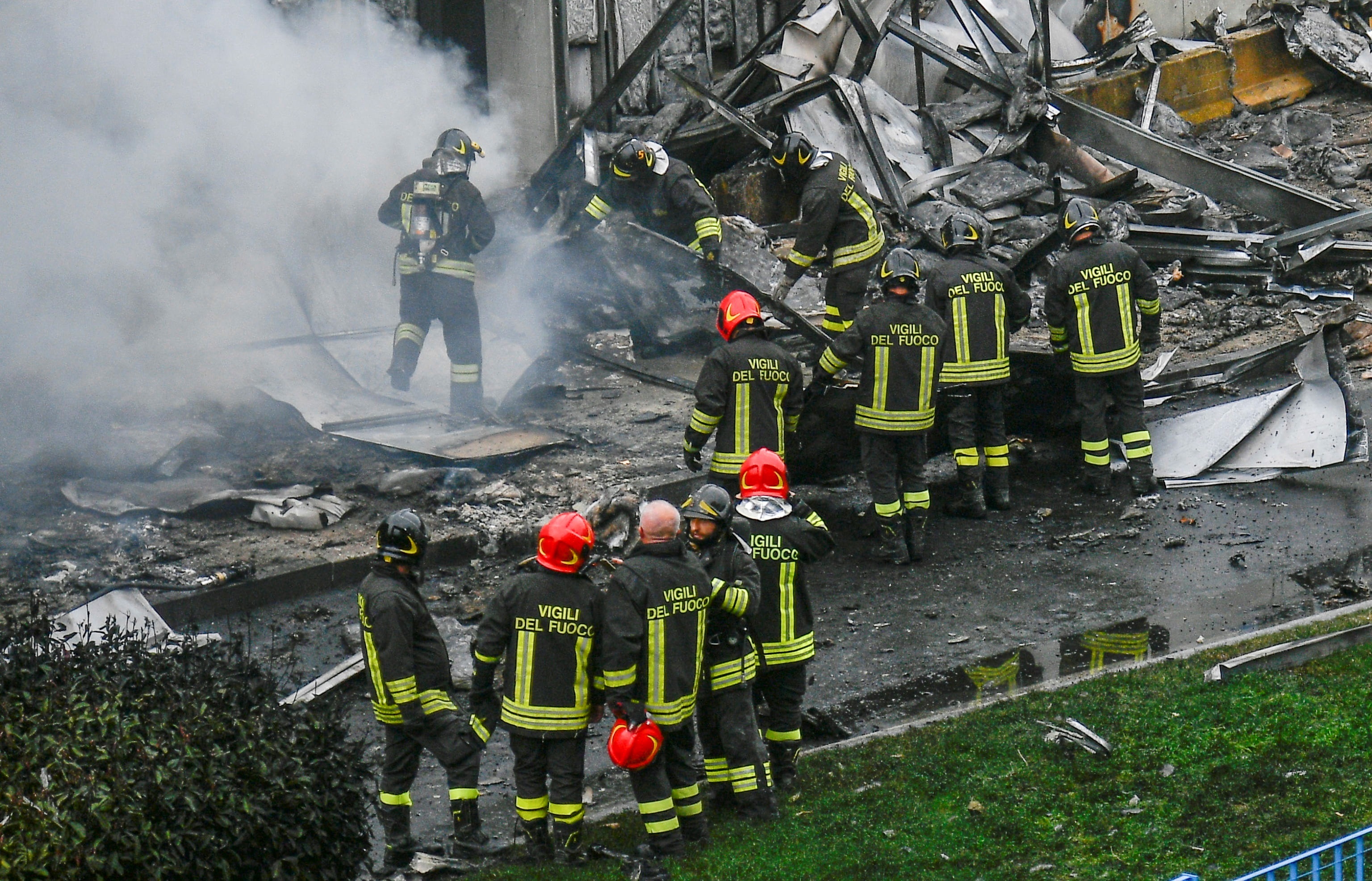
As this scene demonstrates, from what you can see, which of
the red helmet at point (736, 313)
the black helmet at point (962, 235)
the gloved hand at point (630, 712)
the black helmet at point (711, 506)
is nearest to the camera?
the gloved hand at point (630, 712)

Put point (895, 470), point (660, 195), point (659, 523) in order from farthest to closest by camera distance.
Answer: point (660, 195), point (895, 470), point (659, 523)

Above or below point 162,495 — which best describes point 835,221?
above

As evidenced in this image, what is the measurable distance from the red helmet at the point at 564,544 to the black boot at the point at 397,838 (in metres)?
1.21

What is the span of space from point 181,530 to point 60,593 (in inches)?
39.0

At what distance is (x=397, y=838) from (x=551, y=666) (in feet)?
3.27

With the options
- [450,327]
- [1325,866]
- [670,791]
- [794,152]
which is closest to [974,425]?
[794,152]

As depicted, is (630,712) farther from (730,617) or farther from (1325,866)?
(1325,866)

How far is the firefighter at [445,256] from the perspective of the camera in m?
9.86

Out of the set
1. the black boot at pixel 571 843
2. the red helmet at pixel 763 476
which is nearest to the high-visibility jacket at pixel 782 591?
the red helmet at pixel 763 476

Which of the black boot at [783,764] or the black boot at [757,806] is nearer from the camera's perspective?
the black boot at [757,806]

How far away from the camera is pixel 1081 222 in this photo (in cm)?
918

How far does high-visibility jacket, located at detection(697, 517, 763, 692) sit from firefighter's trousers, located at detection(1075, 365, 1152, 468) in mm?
4262

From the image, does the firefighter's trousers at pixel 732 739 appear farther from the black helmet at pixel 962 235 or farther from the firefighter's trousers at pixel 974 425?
the black helmet at pixel 962 235

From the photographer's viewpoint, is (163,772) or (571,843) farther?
(571,843)
